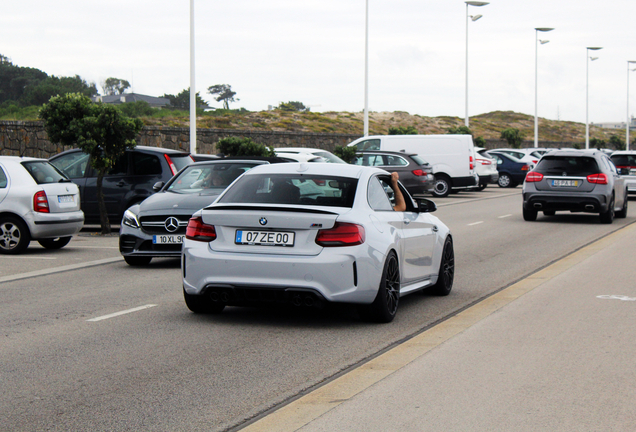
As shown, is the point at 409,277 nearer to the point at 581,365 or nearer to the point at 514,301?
the point at 514,301

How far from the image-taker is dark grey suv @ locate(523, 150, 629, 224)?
19.4 metres

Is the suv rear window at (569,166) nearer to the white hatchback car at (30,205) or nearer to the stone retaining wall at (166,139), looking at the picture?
the stone retaining wall at (166,139)

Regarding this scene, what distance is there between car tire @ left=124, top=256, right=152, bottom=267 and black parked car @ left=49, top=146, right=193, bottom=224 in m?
4.14

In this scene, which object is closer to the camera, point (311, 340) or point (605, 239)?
point (311, 340)

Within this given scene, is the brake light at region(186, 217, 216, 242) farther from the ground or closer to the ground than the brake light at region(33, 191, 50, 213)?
closer to the ground

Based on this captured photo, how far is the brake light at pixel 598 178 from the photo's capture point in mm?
19438

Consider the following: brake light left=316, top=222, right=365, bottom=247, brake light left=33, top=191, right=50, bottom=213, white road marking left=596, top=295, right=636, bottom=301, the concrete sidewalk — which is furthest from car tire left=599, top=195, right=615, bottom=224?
brake light left=316, top=222, right=365, bottom=247

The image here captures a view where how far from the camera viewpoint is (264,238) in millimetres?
7336

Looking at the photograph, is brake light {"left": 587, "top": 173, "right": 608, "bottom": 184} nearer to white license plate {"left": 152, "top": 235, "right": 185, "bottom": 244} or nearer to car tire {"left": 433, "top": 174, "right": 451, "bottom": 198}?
white license plate {"left": 152, "top": 235, "right": 185, "bottom": 244}

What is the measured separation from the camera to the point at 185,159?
16609 millimetres

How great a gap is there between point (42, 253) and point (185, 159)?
11.9ft

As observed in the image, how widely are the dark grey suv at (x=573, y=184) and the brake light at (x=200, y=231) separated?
44.4ft

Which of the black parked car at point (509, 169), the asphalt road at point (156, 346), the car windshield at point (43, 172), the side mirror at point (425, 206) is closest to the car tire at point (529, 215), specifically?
the asphalt road at point (156, 346)

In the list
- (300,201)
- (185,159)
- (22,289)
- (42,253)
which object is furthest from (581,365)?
(185,159)
